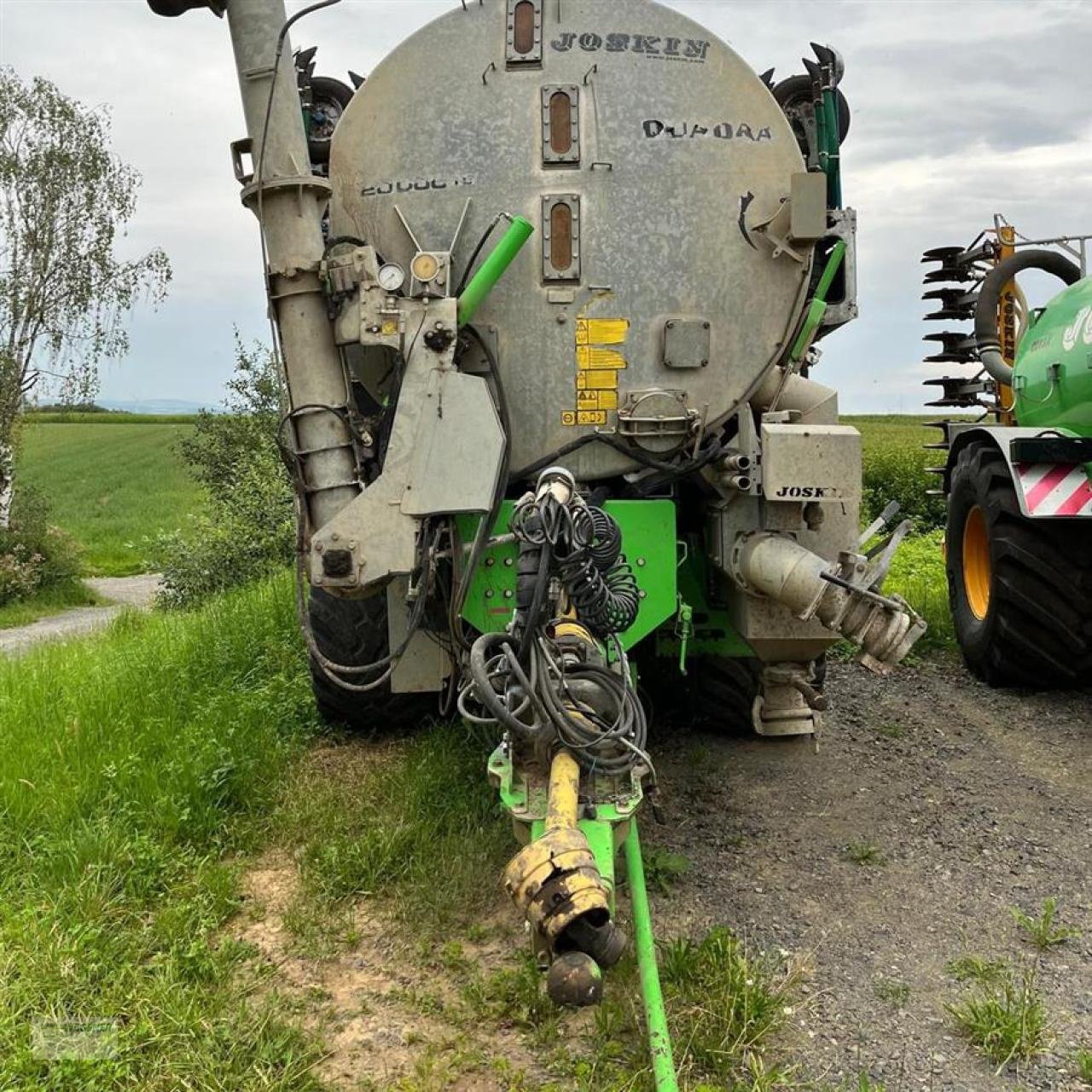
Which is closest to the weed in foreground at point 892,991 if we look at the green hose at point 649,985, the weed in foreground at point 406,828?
the green hose at point 649,985

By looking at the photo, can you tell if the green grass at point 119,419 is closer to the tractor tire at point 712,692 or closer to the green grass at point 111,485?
the green grass at point 111,485

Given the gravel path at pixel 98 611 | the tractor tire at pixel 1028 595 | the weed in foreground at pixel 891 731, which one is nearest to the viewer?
the weed in foreground at pixel 891 731

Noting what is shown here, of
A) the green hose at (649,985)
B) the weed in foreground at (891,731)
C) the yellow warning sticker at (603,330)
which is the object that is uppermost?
the yellow warning sticker at (603,330)

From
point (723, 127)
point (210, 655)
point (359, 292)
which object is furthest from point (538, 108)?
point (210, 655)

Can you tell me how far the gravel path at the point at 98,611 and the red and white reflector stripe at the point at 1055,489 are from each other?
768cm

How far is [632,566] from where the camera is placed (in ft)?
12.7

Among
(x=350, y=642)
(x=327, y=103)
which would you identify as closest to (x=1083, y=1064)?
(x=350, y=642)

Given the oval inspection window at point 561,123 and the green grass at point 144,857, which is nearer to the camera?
the green grass at point 144,857

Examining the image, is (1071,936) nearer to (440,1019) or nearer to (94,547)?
(440,1019)

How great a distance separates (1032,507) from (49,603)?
1494cm

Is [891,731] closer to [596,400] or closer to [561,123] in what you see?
[596,400]

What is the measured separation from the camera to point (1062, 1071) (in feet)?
9.20

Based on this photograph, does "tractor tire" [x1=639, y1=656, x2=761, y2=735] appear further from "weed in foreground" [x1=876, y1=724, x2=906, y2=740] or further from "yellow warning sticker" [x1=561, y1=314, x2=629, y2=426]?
"yellow warning sticker" [x1=561, y1=314, x2=629, y2=426]

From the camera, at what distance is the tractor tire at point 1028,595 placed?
5.55m
